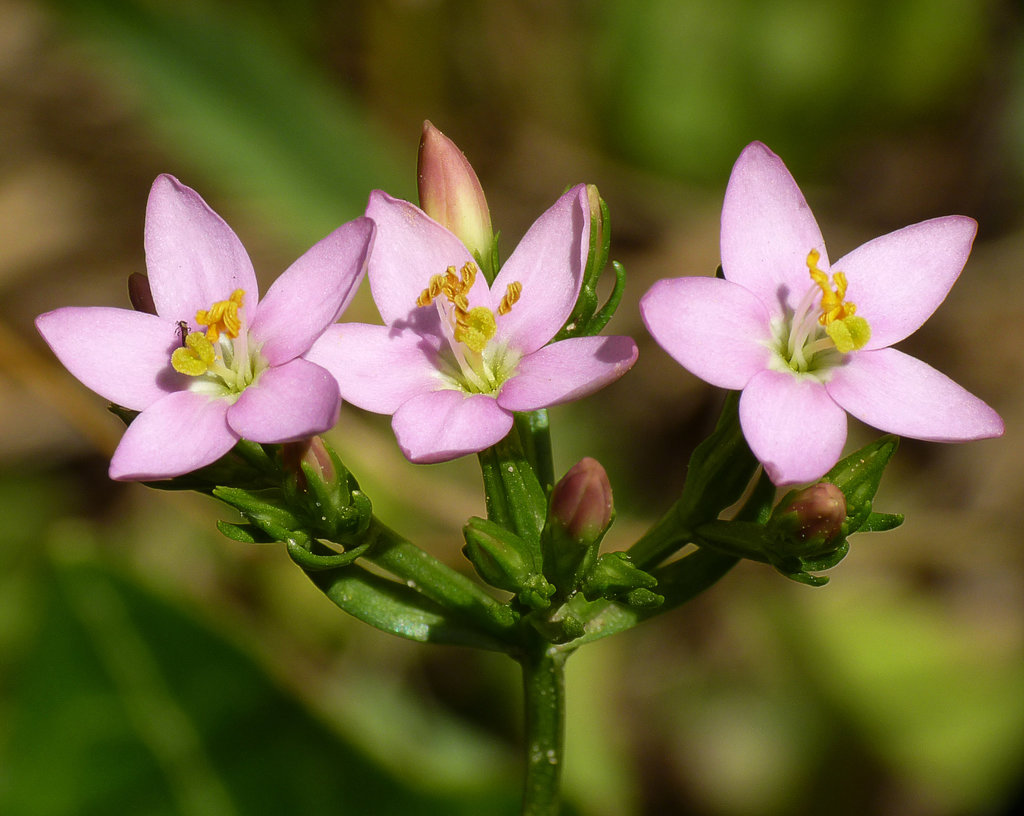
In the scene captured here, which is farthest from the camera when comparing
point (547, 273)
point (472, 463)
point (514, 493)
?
point (472, 463)

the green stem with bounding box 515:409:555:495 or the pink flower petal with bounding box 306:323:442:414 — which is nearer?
the pink flower petal with bounding box 306:323:442:414

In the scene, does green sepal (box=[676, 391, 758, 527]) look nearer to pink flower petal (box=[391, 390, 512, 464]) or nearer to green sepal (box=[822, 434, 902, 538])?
green sepal (box=[822, 434, 902, 538])

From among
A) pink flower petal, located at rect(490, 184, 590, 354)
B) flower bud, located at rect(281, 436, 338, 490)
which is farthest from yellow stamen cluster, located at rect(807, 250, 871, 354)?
flower bud, located at rect(281, 436, 338, 490)

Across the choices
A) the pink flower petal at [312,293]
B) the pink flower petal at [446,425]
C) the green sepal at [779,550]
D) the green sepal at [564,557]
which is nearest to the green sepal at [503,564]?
the green sepal at [564,557]

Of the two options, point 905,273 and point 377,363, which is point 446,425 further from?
point 905,273

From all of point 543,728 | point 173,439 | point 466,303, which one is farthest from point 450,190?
point 543,728

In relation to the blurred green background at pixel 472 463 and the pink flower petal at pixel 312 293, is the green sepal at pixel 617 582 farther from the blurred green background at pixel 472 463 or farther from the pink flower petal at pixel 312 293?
the blurred green background at pixel 472 463

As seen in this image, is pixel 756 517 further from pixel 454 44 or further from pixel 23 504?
pixel 454 44
